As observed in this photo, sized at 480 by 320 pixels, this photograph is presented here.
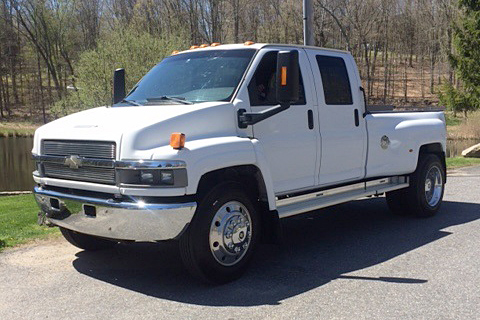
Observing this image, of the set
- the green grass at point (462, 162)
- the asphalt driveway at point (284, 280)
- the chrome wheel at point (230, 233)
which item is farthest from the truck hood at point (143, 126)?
the green grass at point (462, 162)

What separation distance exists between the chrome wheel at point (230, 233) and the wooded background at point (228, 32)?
145 feet

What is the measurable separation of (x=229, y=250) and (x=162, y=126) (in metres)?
1.37

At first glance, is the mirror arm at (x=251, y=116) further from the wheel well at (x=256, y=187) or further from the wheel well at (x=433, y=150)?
the wheel well at (x=433, y=150)

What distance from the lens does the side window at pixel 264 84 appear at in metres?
5.53

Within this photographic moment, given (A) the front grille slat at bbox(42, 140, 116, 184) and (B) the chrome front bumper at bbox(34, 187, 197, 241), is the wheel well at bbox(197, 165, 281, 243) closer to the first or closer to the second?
(B) the chrome front bumper at bbox(34, 187, 197, 241)

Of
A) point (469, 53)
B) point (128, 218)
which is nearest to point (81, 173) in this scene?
point (128, 218)

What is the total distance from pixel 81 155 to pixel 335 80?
333 cm

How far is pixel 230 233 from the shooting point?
5.06 m

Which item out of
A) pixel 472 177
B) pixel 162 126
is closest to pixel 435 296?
pixel 162 126

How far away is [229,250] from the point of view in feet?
16.7

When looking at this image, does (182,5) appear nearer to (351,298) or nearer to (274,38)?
(274,38)

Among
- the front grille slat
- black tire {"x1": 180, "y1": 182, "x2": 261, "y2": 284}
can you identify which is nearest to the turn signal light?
black tire {"x1": 180, "y1": 182, "x2": 261, "y2": 284}

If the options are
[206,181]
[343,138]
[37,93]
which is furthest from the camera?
[37,93]

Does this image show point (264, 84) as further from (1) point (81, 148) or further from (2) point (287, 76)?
(1) point (81, 148)
